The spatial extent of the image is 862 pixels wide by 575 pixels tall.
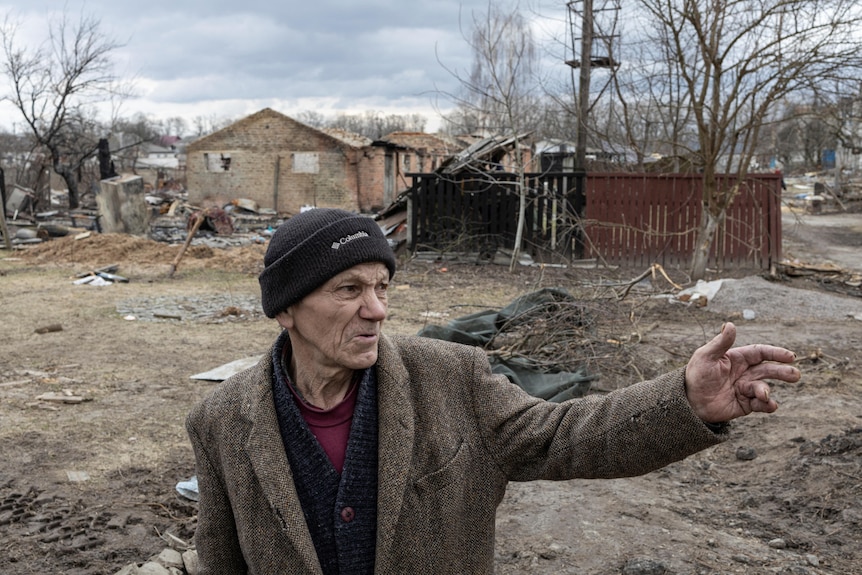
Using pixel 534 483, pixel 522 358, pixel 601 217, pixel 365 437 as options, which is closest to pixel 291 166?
pixel 601 217

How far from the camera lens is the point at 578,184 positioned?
16.3 m

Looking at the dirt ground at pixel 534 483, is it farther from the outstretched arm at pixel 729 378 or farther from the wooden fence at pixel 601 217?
the wooden fence at pixel 601 217

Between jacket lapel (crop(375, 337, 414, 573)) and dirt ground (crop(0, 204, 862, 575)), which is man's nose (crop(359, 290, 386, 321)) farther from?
dirt ground (crop(0, 204, 862, 575))

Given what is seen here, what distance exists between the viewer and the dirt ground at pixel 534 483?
13.2 feet

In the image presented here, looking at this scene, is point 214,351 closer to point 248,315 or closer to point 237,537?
point 248,315

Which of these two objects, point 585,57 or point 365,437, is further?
point 585,57

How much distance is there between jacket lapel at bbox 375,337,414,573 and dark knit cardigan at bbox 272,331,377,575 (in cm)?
4

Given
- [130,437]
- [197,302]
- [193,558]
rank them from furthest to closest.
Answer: [197,302] < [130,437] < [193,558]

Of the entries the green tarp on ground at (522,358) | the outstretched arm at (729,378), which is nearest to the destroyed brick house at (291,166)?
the green tarp on ground at (522,358)

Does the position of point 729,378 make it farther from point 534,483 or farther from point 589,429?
point 534,483

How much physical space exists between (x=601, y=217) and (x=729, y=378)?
49.4 feet

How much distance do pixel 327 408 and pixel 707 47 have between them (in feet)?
38.6

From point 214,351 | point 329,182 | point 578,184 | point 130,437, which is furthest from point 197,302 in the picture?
point 329,182

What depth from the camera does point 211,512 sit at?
6.46ft
